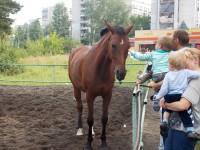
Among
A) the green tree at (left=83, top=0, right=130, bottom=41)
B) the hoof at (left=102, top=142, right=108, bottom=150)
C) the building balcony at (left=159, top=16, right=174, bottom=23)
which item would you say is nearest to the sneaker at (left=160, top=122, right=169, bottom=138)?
the hoof at (left=102, top=142, right=108, bottom=150)

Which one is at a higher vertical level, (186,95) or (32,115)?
(186,95)

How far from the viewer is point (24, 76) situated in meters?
15.6

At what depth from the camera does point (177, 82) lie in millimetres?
2918

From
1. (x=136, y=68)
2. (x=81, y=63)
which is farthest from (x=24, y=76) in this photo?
(x=81, y=63)

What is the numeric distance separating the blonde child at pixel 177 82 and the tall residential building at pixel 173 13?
65.6 metres

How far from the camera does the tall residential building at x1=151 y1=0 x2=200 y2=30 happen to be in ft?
215

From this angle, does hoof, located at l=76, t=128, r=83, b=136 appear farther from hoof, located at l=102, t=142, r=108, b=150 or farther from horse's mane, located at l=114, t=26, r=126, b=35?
horse's mane, located at l=114, t=26, r=126, b=35

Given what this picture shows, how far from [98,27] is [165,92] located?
66.2 meters

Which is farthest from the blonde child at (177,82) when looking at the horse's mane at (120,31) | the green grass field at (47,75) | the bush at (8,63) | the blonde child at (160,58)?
the bush at (8,63)

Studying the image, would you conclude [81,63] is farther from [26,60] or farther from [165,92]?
[26,60]

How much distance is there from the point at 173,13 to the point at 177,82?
6841cm

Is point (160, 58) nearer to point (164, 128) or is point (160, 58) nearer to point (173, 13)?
point (164, 128)

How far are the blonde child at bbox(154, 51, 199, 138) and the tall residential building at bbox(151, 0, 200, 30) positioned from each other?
65.6m

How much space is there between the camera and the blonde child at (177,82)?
285cm
